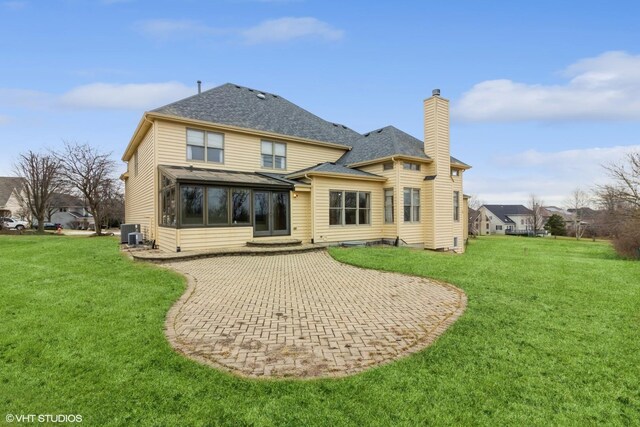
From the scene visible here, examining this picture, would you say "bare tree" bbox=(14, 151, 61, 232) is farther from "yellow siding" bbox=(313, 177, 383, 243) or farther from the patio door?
"yellow siding" bbox=(313, 177, 383, 243)

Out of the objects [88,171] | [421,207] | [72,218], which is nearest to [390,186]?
[421,207]

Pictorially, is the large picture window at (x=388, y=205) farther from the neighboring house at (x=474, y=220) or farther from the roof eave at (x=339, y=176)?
the neighboring house at (x=474, y=220)

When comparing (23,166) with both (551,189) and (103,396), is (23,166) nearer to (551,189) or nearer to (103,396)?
(103,396)

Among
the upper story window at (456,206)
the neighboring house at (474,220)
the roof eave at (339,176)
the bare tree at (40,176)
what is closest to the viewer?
the roof eave at (339,176)

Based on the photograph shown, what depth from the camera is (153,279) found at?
26.3ft

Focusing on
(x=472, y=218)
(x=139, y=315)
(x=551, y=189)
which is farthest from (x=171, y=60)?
(x=551, y=189)

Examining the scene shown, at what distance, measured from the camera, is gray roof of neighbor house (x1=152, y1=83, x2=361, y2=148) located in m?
15.4

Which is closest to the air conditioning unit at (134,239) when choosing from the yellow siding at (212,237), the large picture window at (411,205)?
the yellow siding at (212,237)

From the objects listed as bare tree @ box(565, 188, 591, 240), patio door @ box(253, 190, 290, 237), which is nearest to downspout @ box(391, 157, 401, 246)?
patio door @ box(253, 190, 290, 237)

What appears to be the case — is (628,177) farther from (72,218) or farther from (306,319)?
(72,218)

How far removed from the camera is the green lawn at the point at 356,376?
2.88 metres

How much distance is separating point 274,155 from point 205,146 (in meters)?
3.68

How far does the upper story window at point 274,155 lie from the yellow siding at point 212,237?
4.68 meters

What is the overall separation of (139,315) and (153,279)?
2796 millimetres
